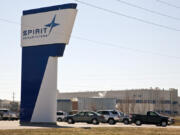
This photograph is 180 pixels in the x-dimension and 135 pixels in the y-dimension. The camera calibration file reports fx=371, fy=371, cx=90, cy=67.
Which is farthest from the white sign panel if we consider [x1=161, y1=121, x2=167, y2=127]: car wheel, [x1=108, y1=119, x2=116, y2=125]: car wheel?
[x1=161, y1=121, x2=167, y2=127]: car wheel

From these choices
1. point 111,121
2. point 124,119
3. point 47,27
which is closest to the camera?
point 47,27

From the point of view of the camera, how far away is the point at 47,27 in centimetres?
4069

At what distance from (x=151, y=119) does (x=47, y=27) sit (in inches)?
624

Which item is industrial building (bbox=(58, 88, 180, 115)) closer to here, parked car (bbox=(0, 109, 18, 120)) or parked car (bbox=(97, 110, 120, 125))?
parked car (bbox=(0, 109, 18, 120))

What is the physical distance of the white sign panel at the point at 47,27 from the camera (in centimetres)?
3925

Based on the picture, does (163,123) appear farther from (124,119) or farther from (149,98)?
(149,98)

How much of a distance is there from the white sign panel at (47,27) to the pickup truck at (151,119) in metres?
12.4

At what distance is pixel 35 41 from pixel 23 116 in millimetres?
8477

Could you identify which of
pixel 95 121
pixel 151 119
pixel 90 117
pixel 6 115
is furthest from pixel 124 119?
pixel 6 115

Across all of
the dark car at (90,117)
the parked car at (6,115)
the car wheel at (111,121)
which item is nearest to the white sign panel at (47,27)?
the dark car at (90,117)

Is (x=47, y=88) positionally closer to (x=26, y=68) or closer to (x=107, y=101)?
(x=26, y=68)

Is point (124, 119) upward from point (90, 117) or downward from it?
downward

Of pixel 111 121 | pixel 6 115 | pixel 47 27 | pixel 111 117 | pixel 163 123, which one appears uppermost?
pixel 47 27

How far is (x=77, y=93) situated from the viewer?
144 meters
